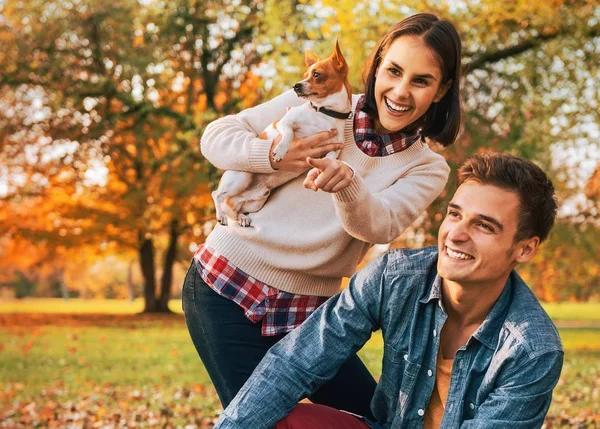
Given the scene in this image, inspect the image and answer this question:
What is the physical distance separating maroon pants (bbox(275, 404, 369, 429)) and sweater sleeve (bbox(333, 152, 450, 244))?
0.62 metres

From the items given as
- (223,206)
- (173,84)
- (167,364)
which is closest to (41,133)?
(173,84)

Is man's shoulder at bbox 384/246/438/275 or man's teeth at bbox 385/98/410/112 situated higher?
man's teeth at bbox 385/98/410/112

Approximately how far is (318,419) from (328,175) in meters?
0.90

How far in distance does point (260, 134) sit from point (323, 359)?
0.86m

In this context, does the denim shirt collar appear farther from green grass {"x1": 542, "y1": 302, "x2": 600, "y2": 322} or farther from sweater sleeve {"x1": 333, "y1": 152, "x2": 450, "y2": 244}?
green grass {"x1": 542, "y1": 302, "x2": 600, "y2": 322}

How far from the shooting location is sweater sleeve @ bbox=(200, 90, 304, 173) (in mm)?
3004

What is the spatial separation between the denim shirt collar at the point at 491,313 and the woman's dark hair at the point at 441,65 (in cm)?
60

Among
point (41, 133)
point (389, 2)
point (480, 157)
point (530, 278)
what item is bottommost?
point (530, 278)

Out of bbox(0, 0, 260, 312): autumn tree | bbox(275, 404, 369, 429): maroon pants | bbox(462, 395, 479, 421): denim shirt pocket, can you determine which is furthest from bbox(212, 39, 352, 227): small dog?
bbox(0, 0, 260, 312): autumn tree

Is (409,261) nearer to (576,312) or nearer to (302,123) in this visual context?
(302,123)

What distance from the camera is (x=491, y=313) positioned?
110 inches

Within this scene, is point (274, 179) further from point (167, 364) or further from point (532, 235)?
point (167, 364)

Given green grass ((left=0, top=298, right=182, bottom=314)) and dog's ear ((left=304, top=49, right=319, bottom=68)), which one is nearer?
dog's ear ((left=304, top=49, right=319, bottom=68))

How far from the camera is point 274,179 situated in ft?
10.1
